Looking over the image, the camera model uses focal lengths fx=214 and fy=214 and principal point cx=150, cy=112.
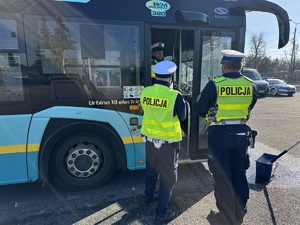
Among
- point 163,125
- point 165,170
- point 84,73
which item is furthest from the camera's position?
point 84,73

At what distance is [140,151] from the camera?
3512 millimetres

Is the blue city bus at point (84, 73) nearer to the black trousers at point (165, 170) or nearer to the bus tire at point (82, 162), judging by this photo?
the bus tire at point (82, 162)

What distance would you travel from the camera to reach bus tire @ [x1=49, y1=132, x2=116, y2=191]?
3289mm

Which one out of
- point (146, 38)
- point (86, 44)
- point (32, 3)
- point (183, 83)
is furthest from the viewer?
point (183, 83)

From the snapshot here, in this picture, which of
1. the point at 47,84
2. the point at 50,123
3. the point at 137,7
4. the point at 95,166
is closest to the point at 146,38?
the point at 137,7

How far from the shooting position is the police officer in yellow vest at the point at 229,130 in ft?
8.12

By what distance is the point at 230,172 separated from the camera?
8.62 ft

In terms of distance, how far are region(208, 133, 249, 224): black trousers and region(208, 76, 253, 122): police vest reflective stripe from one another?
250 mm

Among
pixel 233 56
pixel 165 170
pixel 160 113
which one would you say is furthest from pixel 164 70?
pixel 165 170

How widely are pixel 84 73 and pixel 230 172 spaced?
7.89 ft

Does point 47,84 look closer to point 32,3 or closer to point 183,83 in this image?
point 32,3

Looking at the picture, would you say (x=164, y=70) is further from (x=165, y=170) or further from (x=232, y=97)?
(x=165, y=170)

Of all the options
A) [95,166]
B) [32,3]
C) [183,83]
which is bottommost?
[95,166]

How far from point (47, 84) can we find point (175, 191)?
253 centimetres
